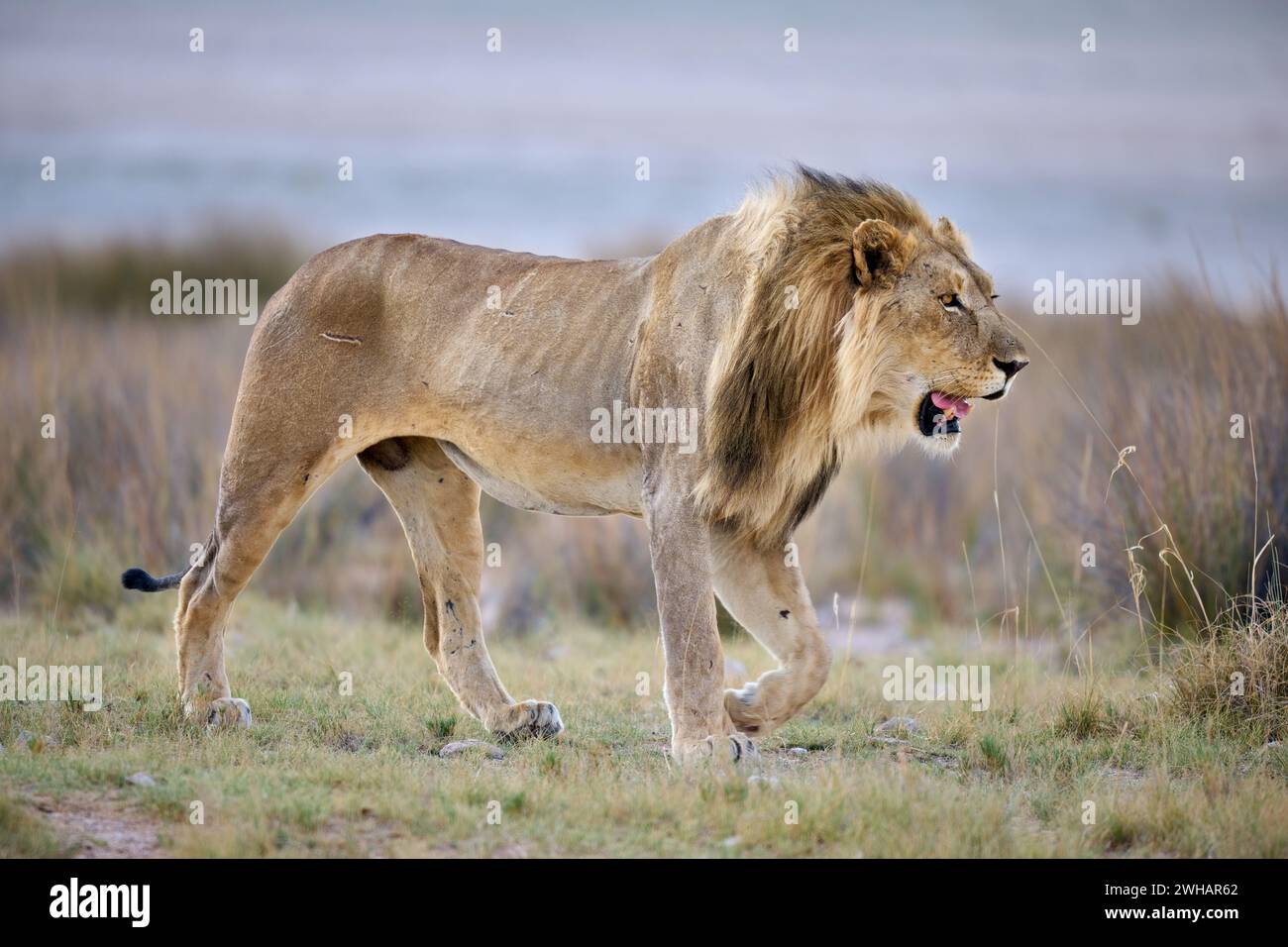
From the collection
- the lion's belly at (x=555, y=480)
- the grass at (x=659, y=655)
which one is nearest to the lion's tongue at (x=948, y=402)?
the lion's belly at (x=555, y=480)

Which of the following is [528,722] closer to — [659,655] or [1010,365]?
→ [659,655]

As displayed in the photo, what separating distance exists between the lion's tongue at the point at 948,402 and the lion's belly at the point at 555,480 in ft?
3.81

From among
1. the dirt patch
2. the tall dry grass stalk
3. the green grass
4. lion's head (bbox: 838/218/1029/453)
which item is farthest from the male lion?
the dirt patch

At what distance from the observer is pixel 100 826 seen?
538 centimetres

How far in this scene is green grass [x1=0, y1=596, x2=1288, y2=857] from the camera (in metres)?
5.30

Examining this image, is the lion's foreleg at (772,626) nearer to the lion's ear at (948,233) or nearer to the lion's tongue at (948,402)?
the lion's tongue at (948,402)

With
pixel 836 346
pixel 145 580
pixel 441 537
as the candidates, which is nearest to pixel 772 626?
pixel 836 346

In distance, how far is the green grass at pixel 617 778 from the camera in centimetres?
530

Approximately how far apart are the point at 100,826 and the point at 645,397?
245 centimetres

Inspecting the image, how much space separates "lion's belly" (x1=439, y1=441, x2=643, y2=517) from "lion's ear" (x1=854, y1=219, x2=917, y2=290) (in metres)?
1.15

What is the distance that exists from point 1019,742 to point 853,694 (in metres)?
1.33

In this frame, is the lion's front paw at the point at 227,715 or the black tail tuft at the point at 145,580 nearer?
the lion's front paw at the point at 227,715
